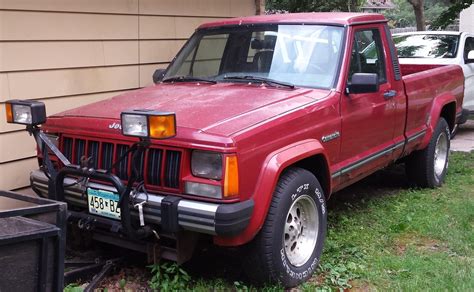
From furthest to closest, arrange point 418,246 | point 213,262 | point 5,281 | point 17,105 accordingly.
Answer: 1. point 418,246
2. point 213,262
3. point 17,105
4. point 5,281

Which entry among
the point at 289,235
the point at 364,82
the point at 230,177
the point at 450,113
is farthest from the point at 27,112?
the point at 450,113

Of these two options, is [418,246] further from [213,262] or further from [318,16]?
[318,16]

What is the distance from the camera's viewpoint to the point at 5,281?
273cm

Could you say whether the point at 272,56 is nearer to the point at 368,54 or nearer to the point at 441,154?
the point at 368,54

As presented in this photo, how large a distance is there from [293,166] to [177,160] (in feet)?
3.06

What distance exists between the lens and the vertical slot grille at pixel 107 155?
398 centimetres

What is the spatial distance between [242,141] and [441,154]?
4.14 meters

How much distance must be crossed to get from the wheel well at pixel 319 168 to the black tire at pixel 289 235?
0.64 feet

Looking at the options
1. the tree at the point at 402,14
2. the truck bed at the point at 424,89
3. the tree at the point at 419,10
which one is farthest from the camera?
the tree at the point at 402,14

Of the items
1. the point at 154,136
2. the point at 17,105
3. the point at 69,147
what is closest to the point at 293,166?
the point at 154,136

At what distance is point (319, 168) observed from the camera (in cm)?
449

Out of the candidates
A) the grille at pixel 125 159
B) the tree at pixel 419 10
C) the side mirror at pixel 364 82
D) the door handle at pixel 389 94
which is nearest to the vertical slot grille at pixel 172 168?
the grille at pixel 125 159

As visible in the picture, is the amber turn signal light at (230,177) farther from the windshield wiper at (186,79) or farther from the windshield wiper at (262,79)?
the windshield wiper at (186,79)

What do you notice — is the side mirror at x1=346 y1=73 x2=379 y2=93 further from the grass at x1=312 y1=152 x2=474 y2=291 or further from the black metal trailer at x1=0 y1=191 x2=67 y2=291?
the black metal trailer at x1=0 y1=191 x2=67 y2=291
